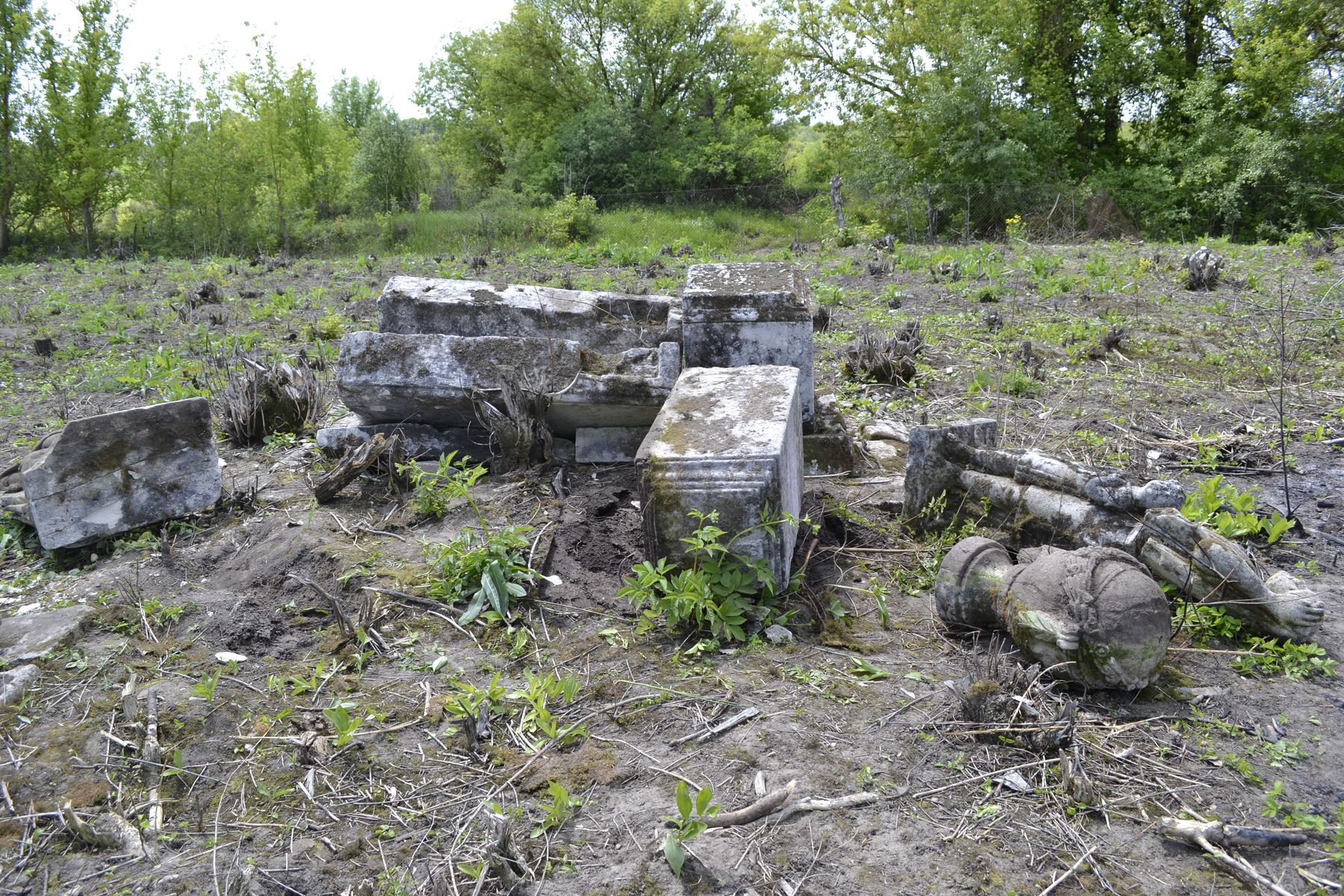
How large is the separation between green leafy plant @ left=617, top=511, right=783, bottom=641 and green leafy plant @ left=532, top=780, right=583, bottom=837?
0.98 meters

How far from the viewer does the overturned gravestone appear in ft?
10.3

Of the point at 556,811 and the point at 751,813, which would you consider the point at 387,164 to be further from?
the point at 751,813

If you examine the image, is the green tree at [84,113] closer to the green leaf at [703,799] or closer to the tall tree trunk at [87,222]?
the tall tree trunk at [87,222]

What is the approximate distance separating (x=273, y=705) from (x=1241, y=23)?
2659 centimetres

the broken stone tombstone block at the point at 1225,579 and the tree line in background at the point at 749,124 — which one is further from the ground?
the tree line in background at the point at 749,124

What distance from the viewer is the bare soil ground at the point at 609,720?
7.68ft

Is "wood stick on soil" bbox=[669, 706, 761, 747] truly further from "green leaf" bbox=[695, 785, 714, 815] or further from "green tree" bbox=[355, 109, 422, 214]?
"green tree" bbox=[355, 109, 422, 214]

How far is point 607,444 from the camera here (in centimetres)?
521

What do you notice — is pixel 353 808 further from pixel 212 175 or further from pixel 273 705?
pixel 212 175

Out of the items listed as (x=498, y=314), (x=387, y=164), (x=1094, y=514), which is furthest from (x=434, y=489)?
(x=387, y=164)

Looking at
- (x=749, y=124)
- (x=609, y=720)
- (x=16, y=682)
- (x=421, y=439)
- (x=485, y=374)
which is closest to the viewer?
(x=609, y=720)

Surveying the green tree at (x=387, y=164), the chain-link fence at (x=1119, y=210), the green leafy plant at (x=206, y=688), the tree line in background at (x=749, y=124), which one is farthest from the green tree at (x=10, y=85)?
the green leafy plant at (x=206, y=688)

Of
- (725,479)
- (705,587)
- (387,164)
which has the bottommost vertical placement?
(705,587)

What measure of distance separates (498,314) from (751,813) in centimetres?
401
